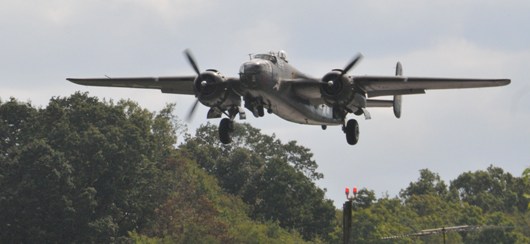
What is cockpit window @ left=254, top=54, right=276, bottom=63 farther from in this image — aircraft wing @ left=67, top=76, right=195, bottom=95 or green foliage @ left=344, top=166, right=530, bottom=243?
green foliage @ left=344, top=166, right=530, bottom=243

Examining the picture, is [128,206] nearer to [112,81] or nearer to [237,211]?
[237,211]

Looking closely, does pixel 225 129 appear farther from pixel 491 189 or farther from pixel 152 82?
pixel 491 189

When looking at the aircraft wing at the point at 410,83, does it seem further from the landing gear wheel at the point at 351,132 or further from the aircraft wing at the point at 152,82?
the aircraft wing at the point at 152,82

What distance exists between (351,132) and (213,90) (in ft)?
24.2

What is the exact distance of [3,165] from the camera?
362 ft

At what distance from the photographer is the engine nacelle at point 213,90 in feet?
184

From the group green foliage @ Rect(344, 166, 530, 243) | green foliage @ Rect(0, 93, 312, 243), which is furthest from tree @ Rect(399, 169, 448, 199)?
green foliage @ Rect(0, 93, 312, 243)

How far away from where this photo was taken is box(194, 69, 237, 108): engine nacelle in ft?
184

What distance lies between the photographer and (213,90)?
55.9 metres

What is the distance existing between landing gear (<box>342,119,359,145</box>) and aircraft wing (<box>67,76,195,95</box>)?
23.5ft

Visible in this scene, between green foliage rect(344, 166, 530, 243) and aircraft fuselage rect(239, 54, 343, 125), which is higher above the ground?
green foliage rect(344, 166, 530, 243)

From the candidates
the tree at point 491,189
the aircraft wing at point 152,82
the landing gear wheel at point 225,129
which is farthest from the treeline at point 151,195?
the landing gear wheel at point 225,129

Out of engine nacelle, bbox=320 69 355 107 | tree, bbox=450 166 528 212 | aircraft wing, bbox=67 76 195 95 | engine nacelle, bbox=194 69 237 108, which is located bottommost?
engine nacelle, bbox=194 69 237 108

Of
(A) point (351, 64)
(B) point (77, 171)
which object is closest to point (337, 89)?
(A) point (351, 64)
